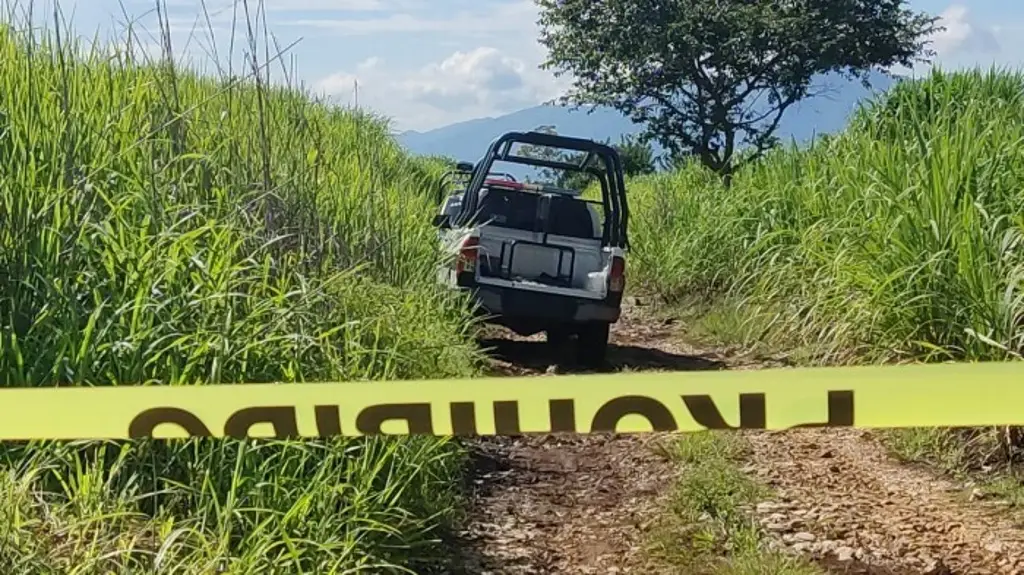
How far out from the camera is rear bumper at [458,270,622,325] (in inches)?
312

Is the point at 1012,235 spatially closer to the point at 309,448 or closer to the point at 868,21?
the point at 309,448

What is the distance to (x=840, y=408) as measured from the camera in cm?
216

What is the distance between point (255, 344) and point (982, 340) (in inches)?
122

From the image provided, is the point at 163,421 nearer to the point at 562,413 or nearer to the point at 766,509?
the point at 562,413

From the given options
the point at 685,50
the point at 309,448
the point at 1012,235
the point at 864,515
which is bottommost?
the point at 864,515

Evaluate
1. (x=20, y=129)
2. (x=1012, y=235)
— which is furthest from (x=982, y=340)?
(x=20, y=129)

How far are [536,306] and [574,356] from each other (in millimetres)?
966

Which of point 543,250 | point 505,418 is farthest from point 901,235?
point 505,418

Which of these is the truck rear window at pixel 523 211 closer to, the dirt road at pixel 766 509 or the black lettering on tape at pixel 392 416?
the dirt road at pixel 766 509

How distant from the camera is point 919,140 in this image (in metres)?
6.29

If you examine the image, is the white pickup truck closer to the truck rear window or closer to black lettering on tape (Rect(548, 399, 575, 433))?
the truck rear window

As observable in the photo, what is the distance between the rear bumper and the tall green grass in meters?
1.02

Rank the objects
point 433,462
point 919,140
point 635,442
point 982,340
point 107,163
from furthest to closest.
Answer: point 919,140 → point 635,442 → point 982,340 → point 433,462 → point 107,163

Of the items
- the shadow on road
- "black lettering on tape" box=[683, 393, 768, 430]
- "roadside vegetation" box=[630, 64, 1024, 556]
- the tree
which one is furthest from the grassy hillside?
the tree
